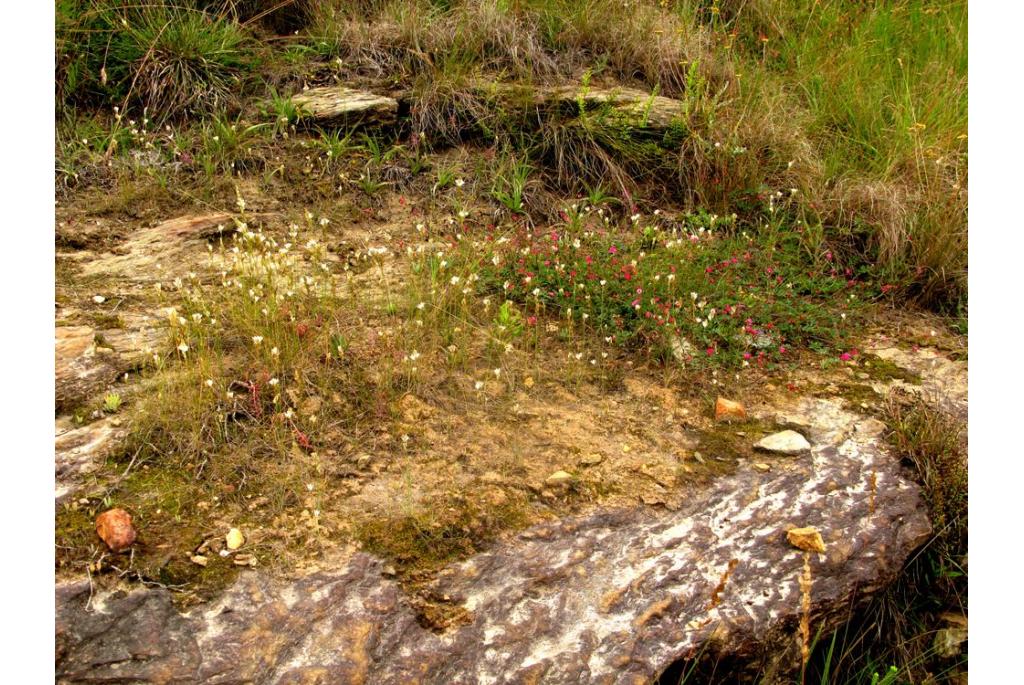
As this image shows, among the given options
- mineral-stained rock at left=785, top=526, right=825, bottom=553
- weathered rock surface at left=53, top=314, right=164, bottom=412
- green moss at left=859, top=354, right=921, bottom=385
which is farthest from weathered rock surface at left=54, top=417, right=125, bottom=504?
green moss at left=859, top=354, right=921, bottom=385

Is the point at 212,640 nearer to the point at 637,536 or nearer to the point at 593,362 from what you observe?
the point at 637,536

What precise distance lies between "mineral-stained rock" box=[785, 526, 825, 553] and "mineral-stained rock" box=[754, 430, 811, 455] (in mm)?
489

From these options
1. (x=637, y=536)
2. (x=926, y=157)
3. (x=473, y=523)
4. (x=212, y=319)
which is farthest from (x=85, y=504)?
(x=926, y=157)

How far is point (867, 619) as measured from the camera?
142 inches

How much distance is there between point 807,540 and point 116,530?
2654 mm

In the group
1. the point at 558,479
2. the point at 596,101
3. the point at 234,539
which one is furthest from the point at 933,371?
the point at 234,539

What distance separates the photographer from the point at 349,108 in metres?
A: 5.54

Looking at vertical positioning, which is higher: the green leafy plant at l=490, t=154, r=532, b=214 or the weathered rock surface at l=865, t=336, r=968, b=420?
the green leafy plant at l=490, t=154, r=532, b=214

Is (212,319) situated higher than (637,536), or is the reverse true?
(212,319)

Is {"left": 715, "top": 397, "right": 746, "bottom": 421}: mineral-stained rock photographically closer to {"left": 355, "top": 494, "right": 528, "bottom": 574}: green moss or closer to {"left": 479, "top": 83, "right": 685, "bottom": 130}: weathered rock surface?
{"left": 355, "top": 494, "right": 528, "bottom": 574}: green moss

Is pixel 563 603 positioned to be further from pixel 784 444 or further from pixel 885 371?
pixel 885 371

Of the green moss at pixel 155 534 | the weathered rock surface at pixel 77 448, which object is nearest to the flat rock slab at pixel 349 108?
the weathered rock surface at pixel 77 448

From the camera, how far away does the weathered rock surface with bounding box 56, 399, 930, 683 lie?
105 inches

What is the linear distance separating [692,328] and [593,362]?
1.95 ft
